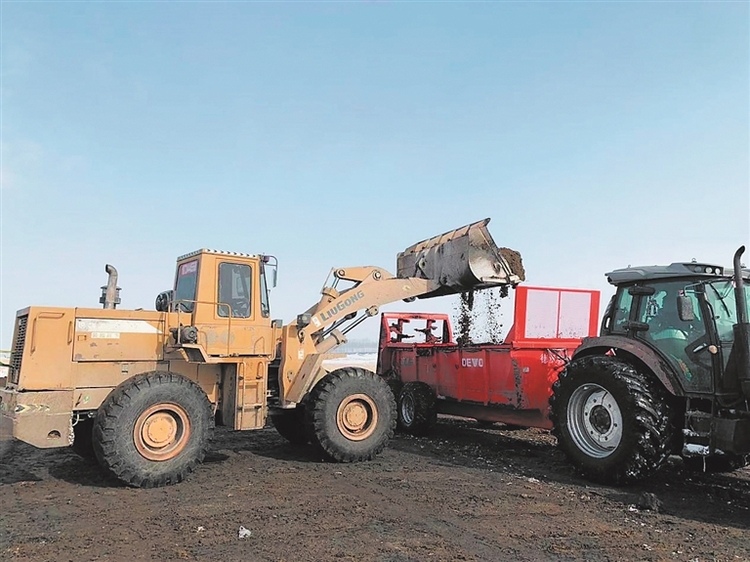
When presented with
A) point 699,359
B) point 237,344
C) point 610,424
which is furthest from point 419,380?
point 699,359

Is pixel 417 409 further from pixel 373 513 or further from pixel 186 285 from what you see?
pixel 373 513

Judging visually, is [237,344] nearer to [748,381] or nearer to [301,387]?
[301,387]

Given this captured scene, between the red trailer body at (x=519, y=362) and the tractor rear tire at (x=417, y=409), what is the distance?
0.59ft

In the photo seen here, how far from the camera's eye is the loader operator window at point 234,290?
27.3 feet

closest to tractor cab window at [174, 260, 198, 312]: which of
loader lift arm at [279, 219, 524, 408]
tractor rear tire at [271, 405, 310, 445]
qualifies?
loader lift arm at [279, 219, 524, 408]

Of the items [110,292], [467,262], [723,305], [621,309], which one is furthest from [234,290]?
[723,305]

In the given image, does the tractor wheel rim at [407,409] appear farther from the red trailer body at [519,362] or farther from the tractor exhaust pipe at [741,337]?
the tractor exhaust pipe at [741,337]

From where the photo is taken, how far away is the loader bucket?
30.1ft

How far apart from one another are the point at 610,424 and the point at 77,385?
6.01 m

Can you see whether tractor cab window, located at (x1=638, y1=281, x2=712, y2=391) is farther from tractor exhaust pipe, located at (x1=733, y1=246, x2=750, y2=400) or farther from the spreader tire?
the spreader tire

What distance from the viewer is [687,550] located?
4730 mm

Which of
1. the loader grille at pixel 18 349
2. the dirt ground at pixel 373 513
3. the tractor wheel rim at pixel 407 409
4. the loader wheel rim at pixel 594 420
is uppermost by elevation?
the loader grille at pixel 18 349

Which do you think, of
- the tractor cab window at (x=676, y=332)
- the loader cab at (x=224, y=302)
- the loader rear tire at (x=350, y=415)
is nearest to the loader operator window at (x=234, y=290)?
the loader cab at (x=224, y=302)

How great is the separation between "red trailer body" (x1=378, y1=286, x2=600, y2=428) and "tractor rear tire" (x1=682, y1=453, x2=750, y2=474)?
1.89m
